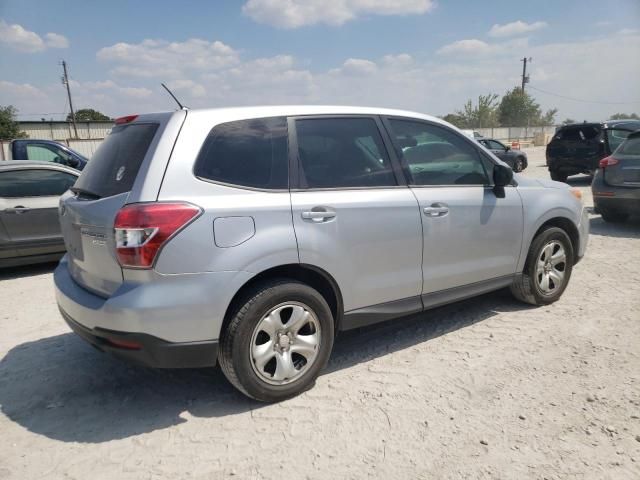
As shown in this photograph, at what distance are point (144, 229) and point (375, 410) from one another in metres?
1.74

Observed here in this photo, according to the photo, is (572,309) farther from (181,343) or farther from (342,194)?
(181,343)

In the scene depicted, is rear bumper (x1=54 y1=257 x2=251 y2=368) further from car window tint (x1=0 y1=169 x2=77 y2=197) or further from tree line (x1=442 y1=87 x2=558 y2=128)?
tree line (x1=442 y1=87 x2=558 y2=128)

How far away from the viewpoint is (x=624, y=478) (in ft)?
7.59

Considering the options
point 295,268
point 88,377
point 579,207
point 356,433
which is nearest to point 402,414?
point 356,433

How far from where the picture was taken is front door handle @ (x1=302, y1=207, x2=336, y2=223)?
3.00 m

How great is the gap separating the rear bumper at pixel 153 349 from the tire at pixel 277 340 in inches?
5.1

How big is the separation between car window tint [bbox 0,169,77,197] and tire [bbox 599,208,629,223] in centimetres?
851

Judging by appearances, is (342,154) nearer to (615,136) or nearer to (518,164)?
(615,136)

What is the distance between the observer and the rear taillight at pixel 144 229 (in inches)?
101

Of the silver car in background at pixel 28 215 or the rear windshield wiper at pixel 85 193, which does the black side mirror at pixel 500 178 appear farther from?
the silver car in background at pixel 28 215

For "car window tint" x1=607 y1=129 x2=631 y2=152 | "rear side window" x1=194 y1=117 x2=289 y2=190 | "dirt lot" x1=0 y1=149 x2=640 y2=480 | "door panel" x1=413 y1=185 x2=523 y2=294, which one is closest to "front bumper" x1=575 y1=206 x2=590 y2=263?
"dirt lot" x1=0 y1=149 x2=640 y2=480

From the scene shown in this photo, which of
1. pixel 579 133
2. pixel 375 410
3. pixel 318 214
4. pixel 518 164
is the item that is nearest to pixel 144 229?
pixel 318 214

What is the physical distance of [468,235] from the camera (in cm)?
381

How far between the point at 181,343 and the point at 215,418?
23.4 inches
